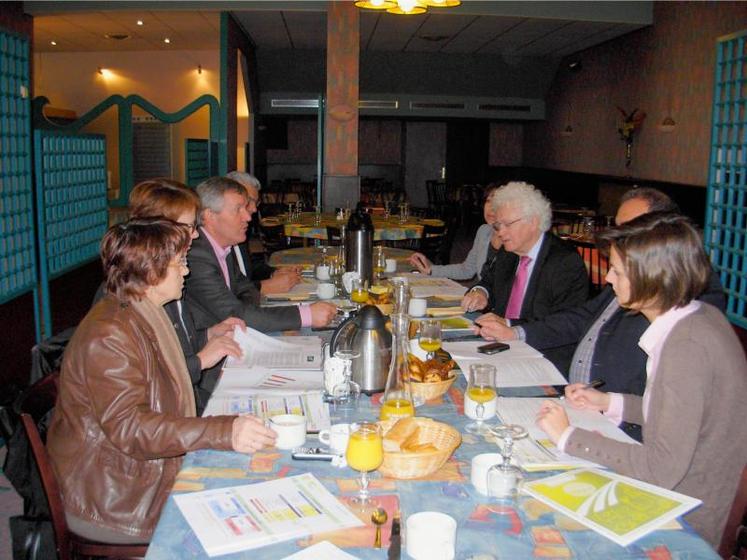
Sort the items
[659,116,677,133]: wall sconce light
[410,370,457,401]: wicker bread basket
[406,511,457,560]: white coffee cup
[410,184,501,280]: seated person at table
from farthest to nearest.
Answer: [659,116,677,133]: wall sconce light, [410,184,501,280]: seated person at table, [410,370,457,401]: wicker bread basket, [406,511,457,560]: white coffee cup

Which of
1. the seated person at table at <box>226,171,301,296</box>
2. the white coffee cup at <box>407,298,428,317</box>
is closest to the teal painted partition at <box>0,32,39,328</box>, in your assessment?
the seated person at table at <box>226,171,301,296</box>

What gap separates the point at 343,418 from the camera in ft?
6.42

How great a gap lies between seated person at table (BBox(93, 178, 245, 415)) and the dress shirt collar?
1348 mm

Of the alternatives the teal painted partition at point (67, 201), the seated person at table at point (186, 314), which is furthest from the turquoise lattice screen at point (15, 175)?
the seated person at table at point (186, 314)

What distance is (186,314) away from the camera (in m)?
2.63

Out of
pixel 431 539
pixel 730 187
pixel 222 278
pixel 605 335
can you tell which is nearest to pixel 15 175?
pixel 222 278

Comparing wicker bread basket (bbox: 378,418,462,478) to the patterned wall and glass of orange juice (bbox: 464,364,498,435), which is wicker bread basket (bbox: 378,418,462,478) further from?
the patterned wall

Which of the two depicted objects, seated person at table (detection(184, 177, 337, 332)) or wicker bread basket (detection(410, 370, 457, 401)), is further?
seated person at table (detection(184, 177, 337, 332))

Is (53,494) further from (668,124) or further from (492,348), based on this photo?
(668,124)

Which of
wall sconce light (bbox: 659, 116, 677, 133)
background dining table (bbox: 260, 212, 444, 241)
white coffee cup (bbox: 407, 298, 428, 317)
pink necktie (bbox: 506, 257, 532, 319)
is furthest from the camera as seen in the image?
wall sconce light (bbox: 659, 116, 677, 133)

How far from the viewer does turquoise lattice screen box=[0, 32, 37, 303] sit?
185 inches

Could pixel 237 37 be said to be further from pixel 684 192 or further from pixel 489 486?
pixel 489 486

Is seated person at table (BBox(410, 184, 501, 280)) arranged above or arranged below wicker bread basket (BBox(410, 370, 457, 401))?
above

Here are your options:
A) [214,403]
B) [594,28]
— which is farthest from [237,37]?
[214,403]
